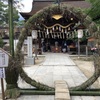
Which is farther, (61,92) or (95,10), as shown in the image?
(95,10)

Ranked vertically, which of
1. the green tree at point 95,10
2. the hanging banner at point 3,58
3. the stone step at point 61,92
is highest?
the green tree at point 95,10

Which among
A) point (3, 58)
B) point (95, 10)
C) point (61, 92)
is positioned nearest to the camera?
point (3, 58)

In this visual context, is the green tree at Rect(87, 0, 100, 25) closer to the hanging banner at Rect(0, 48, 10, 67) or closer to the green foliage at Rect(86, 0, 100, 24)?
the green foliage at Rect(86, 0, 100, 24)

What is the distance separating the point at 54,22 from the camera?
31.0ft

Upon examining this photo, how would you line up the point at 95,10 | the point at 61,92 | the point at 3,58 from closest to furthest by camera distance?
the point at 3,58 < the point at 61,92 < the point at 95,10

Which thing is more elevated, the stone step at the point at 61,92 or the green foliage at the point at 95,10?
the green foliage at the point at 95,10

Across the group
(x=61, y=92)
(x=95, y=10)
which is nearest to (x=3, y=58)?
(x=61, y=92)

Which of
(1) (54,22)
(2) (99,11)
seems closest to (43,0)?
(2) (99,11)

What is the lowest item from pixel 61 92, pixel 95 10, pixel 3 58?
pixel 61 92

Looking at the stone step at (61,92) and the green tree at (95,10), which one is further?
the green tree at (95,10)

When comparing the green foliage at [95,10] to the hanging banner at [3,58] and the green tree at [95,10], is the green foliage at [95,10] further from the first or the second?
the hanging banner at [3,58]

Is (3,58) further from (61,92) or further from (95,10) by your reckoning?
(95,10)

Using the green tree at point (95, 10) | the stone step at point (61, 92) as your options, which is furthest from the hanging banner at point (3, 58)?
the green tree at point (95, 10)

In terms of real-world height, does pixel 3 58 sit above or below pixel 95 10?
below
